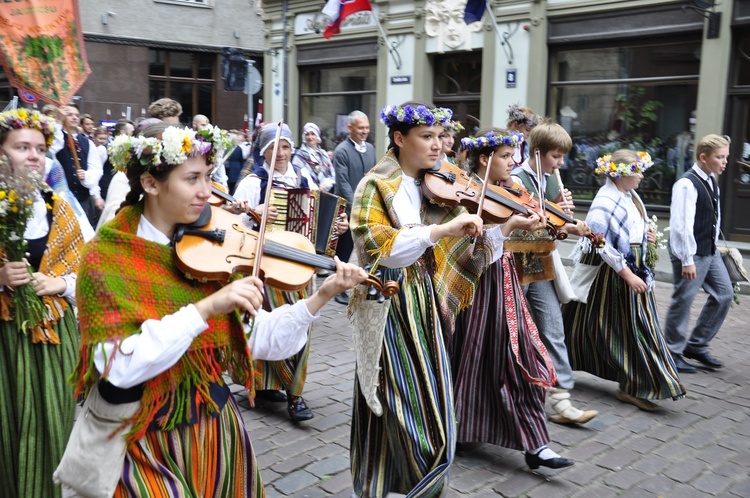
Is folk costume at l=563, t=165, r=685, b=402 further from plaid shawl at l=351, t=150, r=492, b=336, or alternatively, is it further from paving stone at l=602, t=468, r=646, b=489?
plaid shawl at l=351, t=150, r=492, b=336

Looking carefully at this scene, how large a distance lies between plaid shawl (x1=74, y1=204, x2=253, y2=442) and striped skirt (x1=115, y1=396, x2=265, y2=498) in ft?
0.18

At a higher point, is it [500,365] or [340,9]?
[340,9]

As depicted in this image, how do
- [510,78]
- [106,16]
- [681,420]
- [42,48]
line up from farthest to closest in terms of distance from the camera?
[106,16] < [510,78] < [42,48] < [681,420]

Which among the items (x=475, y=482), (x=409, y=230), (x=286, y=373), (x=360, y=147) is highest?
(x=360, y=147)

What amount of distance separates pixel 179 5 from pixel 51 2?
56.4ft

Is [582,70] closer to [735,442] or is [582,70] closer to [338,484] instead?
[735,442]

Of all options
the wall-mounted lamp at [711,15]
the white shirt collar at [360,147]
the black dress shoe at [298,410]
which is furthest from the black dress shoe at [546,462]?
the wall-mounted lamp at [711,15]

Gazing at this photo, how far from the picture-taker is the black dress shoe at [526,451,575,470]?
153 inches

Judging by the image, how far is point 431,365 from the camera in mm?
3242

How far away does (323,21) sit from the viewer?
669 inches

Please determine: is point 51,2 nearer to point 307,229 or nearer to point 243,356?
point 307,229

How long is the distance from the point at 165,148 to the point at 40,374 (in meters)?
1.33

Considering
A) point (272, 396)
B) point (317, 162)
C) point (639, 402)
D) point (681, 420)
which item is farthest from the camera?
point (317, 162)

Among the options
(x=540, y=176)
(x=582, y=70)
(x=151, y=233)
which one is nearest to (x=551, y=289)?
(x=540, y=176)
